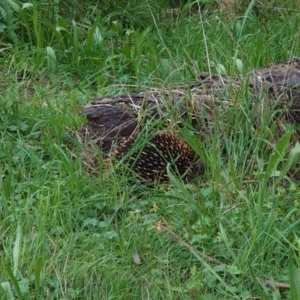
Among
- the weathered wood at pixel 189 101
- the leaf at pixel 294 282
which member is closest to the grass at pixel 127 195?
the leaf at pixel 294 282

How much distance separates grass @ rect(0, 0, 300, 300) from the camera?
2.90 m

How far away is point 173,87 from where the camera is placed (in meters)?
4.12

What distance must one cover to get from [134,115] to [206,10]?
190cm

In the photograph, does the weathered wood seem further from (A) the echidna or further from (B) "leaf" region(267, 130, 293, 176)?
(B) "leaf" region(267, 130, 293, 176)

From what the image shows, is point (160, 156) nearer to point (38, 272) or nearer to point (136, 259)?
point (136, 259)

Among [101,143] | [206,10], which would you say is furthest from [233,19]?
[101,143]

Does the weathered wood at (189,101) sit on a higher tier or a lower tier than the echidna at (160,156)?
higher

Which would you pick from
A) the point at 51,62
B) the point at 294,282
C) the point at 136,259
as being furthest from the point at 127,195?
the point at 51,62

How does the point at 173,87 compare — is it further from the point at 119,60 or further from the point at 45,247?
the point at 45,247

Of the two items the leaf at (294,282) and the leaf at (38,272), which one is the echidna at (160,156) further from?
the leaf at (294,282)

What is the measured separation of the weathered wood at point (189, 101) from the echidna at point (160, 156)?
15 centimetres

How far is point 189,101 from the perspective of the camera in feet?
12.9

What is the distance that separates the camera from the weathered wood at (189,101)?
12.9ft

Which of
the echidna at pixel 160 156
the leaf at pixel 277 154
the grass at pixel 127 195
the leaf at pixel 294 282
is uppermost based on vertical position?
the leaf at pixel 294 282
